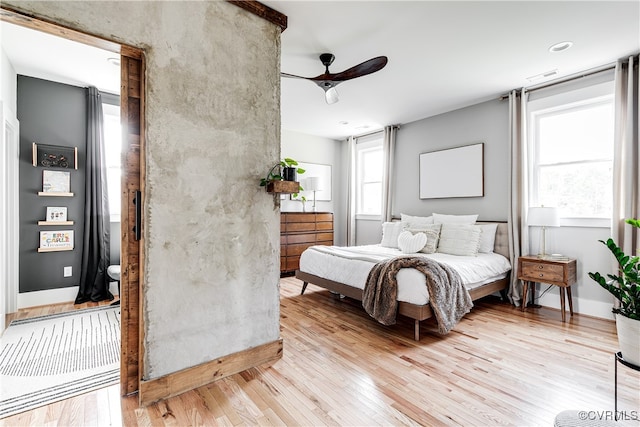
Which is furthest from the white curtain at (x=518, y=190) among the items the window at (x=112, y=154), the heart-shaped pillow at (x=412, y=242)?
the window at (x=112, y=154)

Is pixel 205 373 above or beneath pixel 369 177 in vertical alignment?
beneath

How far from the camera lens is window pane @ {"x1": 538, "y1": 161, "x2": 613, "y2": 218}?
11.0 feet

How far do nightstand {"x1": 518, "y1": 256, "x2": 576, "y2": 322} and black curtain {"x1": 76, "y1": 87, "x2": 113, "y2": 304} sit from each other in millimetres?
4998

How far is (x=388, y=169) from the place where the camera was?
217 inches

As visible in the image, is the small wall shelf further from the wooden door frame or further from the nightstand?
the nightstand

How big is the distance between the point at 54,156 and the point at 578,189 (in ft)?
20.0

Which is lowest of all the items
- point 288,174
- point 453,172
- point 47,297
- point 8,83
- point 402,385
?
point 402,385

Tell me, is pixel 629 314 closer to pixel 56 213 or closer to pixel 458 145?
pixel 458 145

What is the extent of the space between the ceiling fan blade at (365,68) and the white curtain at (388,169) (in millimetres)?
2944

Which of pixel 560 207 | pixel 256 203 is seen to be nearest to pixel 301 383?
pixel 256 203

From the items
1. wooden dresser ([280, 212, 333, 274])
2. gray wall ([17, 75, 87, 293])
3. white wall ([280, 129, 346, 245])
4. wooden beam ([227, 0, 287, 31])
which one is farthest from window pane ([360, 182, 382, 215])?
gray wall ([17, 75, 87, 293])

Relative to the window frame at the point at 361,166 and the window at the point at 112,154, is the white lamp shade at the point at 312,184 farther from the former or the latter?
the window at the point at 112,154

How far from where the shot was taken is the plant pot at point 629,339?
1.33 metres

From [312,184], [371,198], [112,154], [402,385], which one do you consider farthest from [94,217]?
[371,198]
